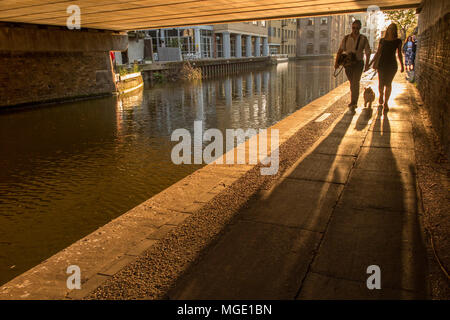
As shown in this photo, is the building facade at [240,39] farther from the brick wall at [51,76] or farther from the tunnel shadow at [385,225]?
the tunnel shadow at [385,225]

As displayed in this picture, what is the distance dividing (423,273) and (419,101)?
8760 millimetres

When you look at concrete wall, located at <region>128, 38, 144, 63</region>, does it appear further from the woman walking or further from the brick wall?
the woman walking

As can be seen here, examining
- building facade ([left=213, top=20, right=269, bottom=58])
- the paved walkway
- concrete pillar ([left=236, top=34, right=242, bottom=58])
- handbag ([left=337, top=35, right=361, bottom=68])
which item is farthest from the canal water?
concrete pillar ([left=236, top=34, right=242, bottom=58])

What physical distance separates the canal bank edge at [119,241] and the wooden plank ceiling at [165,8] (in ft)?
25.5

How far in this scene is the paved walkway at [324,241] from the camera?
2221 millimetres

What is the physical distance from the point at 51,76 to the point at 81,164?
11.5m

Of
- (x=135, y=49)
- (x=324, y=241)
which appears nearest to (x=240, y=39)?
(x=135, y=49)

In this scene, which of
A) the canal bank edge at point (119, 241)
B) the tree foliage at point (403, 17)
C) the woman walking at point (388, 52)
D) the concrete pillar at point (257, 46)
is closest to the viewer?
the canal bank edge at point (119, 241)

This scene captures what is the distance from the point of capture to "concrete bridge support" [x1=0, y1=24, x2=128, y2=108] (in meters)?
14.2

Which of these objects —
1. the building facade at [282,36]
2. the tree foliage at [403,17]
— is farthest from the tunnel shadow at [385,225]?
the building facade at [282,36]

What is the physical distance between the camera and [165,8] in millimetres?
11719

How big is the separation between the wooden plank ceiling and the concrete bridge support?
0.86m

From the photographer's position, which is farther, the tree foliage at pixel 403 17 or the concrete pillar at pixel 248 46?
the concrete pillar at pixel 248 46
